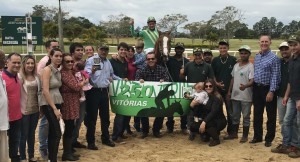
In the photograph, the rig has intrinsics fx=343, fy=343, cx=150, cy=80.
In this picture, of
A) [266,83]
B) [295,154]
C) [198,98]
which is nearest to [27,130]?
[198,98]

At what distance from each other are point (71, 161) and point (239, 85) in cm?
333

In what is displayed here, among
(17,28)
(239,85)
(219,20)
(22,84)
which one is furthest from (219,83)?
(219,20)

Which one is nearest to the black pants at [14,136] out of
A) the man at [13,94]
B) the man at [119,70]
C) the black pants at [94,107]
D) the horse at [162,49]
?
the man at [13,94]

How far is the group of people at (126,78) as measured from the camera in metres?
4.83

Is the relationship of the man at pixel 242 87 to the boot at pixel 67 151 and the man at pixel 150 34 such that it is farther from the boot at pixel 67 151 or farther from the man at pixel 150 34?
the boot at pixel 67 151

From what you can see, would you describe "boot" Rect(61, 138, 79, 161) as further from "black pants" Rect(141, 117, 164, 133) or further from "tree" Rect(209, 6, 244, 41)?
"tree" Rect(209, 6, 244, 41)

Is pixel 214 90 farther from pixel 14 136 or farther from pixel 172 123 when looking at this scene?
pixel 14 136

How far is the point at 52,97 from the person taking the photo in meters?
4.86

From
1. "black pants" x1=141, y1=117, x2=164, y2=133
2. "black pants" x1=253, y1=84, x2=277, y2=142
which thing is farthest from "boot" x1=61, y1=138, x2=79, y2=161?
"black pants" x1=253, y1=84, x2=277, y2=142

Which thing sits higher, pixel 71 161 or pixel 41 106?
pixel 41 106

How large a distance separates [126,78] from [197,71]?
1.42m

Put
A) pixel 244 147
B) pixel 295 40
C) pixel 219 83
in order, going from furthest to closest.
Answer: pixel 219 83 → pixel 244 147 → pixel 295 40

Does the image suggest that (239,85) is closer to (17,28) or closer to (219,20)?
(17,28)

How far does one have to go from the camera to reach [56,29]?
42938 mm
